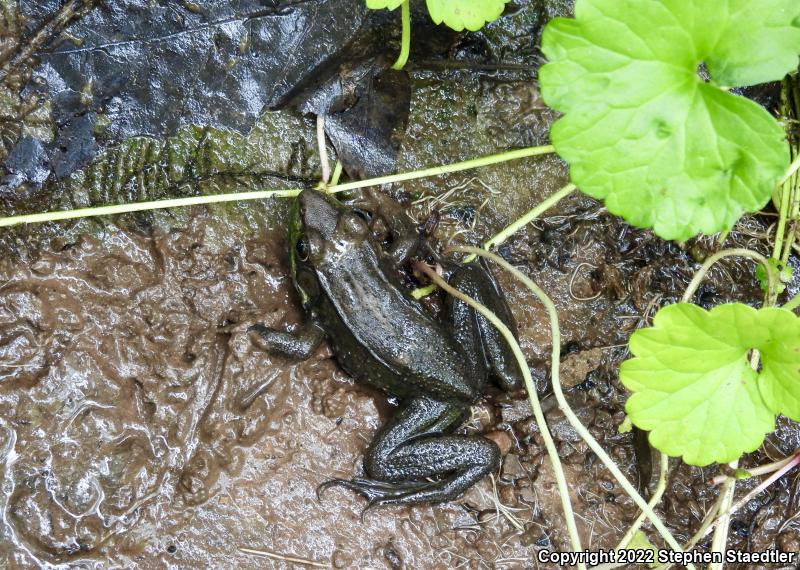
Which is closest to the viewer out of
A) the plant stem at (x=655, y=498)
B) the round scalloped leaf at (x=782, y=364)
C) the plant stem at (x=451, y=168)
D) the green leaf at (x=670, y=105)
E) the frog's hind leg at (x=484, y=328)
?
the green leaf at (x=670, y=105)

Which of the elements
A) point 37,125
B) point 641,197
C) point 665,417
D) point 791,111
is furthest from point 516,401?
point 37,125

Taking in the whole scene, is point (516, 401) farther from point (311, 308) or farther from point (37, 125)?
point (37, 125)

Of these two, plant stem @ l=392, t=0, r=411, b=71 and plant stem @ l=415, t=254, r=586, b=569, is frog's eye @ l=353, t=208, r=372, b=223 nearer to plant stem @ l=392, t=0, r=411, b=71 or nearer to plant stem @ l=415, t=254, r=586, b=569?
plant stem @ l=415, t=254, r=586, b=569

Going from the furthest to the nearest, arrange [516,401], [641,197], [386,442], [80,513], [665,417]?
[516,401] → [386,442] → [80,513] → [665,417] → [641,197]

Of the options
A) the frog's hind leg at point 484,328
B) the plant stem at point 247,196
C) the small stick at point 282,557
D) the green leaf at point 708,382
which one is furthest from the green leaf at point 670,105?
the small stick at point 282,557

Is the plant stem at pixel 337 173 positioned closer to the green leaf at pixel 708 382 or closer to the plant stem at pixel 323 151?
the plant stem at pixel 323 151

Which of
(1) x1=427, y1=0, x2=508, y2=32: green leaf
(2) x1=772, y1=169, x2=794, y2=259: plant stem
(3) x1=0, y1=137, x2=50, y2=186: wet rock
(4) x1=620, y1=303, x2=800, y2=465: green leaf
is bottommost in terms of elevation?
(4) x1=620, y1=303, x2=800, y2=465: green leaf

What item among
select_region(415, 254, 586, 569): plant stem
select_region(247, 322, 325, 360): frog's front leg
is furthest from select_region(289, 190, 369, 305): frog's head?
select_region(415, 254, 586, 569): plant stem
